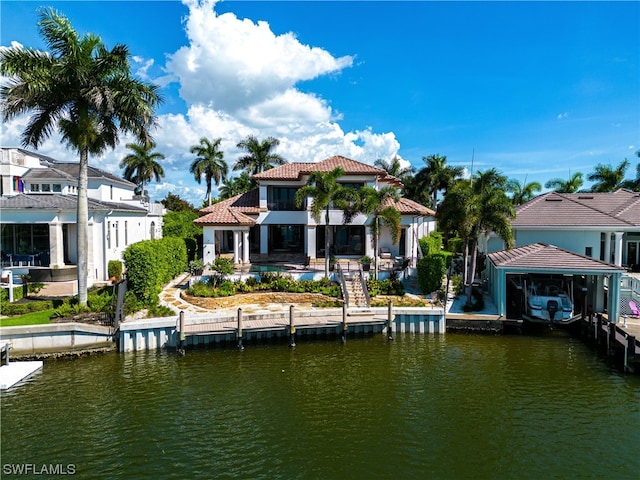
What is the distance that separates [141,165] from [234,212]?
28500mm

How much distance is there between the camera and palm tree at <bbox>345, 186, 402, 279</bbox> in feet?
89.1

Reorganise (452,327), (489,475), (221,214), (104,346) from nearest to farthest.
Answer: (489,475) → (104,346) → (452,327) → (221,214)

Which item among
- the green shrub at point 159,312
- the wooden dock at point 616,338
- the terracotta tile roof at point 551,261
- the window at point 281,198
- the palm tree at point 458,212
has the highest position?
the window at point 281,198

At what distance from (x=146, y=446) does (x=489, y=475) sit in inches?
388

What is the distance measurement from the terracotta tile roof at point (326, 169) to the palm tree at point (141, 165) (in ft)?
86.5

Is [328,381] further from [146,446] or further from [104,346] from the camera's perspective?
[104,346]

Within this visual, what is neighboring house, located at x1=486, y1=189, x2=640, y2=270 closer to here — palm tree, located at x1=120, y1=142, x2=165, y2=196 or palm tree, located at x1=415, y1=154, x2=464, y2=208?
palm tree, located at x1=415, y1=154, x2=464, y2=208

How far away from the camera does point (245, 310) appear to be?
922 inches

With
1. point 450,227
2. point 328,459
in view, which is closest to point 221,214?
point 450,227

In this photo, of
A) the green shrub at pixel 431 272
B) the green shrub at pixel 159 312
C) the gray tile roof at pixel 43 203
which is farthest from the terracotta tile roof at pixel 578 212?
the gray tile roof at pixel 43 203

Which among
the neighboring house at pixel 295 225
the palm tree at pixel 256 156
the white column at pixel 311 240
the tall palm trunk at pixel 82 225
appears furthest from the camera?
the palm tree at pixel 256 156

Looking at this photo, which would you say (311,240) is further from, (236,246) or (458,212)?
(458,212)

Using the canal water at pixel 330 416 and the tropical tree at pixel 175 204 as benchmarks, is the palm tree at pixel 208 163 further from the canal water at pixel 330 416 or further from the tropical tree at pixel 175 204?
the canal water at pixel 330 416

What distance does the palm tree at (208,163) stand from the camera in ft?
174
